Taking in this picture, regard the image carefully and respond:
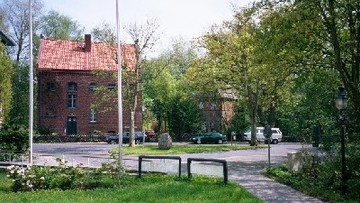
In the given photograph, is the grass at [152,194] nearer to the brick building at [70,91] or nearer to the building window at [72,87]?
the brick building at [70,91]

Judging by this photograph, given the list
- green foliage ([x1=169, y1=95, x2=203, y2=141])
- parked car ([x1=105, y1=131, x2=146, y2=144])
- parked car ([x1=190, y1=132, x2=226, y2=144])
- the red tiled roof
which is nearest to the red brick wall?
the red tiled roof

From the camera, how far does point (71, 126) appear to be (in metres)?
61.2

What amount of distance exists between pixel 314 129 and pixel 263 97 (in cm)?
2400

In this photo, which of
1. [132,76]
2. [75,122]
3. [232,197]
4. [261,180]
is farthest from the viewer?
[75,122]

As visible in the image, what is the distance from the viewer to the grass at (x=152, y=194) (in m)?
14.7

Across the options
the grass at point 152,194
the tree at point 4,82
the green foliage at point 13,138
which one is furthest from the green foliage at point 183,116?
the grass at point 152,194

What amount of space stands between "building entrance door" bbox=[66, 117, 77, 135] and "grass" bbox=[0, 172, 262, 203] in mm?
42786

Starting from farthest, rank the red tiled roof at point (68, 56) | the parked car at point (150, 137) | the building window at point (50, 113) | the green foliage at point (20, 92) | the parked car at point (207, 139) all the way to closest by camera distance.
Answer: the green foliage at point (20, 92) < the building window at point (50, 113) < the red tiled roof at point (68, 56) < the parked car at point (150, 137) < the parked car at point (207, 139)

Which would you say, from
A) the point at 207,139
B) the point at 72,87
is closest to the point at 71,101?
the point at 72,87

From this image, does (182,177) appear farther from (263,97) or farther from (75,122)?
(75,122)

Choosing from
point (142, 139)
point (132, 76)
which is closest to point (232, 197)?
point (132, 76)

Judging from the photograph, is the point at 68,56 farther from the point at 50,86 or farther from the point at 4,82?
the point at 4,82

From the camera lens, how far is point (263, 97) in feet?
154

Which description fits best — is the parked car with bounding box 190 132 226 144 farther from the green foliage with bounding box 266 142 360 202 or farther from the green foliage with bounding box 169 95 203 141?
the green foliage with bounding box 266 142 360 202
